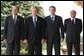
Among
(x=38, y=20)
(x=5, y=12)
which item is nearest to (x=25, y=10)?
(x=5, y=12)

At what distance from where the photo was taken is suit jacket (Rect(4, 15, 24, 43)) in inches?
226

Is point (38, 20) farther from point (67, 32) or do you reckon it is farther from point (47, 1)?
point (47, 1)

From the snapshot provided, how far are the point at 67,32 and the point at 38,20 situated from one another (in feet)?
2.27

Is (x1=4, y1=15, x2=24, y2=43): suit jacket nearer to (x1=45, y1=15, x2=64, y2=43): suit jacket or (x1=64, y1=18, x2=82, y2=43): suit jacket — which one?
(x1=45, y1=15, x2=64, y2=43): suit jacket

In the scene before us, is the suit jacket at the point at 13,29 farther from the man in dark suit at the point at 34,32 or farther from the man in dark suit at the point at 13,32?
the man in dark suit at the point at 34,32

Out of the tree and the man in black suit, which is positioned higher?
the tree

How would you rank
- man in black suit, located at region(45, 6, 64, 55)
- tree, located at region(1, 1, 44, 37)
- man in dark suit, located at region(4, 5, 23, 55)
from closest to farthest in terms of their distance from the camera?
man in dark suit, located at region(4, 5, 23, 55) → man in black suit, located at region(45, 6, 64, 55) → tree, located at region(1, 1, 44, 37)

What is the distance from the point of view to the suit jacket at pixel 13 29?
5.73 m

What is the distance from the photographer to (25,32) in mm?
5781

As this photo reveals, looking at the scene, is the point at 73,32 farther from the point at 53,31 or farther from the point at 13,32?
the point at 13,32

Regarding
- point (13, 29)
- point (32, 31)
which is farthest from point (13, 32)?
point (32, 31)

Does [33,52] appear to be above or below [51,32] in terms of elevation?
below

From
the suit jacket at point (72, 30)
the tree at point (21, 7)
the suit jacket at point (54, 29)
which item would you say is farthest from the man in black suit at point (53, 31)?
the tree at point (21, 7)

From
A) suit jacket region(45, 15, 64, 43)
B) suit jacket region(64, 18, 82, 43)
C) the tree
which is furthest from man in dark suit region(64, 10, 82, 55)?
the tree
